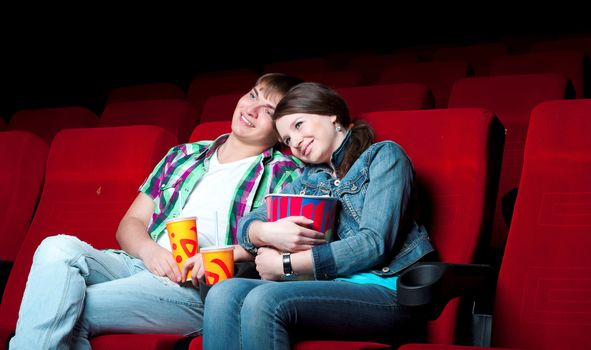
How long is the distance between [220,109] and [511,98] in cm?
65

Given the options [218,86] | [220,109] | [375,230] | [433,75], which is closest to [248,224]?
[375,230]

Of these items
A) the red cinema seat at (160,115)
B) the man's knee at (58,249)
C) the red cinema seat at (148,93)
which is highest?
the red cinema seat at (148,93)

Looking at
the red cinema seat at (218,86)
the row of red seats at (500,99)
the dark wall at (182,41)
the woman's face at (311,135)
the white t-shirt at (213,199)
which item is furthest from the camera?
the dark wall at (182,41)

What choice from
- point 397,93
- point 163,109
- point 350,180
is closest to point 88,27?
point 163,109

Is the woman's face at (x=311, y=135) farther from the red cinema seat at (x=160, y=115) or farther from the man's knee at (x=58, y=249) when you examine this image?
the red cinema seat at (x=160, y=115)

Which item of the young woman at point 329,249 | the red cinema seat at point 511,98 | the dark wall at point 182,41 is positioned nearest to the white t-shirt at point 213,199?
the young woman at point 329,249

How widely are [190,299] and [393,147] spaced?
1.06 feet

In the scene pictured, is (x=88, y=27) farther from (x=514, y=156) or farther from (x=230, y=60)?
(x=514, y=156)

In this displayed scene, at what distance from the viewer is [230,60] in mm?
3189

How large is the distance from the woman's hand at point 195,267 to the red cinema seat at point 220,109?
2.66ft

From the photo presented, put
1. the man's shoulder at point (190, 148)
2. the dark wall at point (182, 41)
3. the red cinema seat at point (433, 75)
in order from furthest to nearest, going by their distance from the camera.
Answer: the dark wall at point (182, 41), the red cinema seat at point (433, 75), the man's shoulder at point (190, 148)

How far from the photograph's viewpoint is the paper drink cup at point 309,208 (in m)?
0.91

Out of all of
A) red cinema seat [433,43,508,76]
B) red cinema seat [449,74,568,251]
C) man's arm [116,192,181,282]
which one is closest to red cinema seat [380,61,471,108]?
red cinema seat [433,43,508,76]

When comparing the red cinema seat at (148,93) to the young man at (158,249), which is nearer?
the young man at (158,249)
